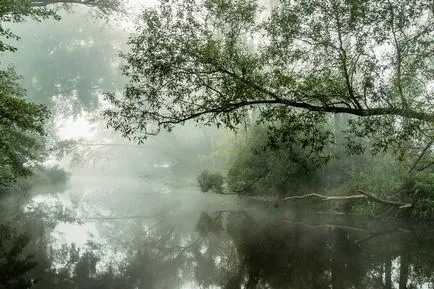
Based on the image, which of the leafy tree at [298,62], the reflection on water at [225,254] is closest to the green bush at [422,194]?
the reflection on water at [225,254]

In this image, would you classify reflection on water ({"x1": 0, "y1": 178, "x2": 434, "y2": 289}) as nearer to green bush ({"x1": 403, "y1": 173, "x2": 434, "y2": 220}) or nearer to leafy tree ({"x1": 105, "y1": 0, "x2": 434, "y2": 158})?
green bush ({"x1": 403, "y1": 173, "x2": 434, "y2": 220})

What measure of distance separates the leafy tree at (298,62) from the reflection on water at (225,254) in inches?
164

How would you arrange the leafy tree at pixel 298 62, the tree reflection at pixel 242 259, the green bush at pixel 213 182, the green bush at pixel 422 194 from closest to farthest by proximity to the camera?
the tree reflection at pixel 242 259, the leafy tree at pixel 298 62, the green bush at pixel 422 194, the green bush at pixel 213 182

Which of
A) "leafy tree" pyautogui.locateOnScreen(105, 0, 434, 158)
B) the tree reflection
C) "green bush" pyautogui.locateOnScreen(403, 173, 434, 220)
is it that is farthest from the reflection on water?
"leafy tree" pyautogui.locateOnScreen(105, 0, 434, 158)

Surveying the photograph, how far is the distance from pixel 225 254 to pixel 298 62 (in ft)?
23.3

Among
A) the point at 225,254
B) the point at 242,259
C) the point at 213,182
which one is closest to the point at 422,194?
the point at 225,254

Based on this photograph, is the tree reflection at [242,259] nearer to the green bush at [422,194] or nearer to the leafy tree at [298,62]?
the green bush at [422,194]

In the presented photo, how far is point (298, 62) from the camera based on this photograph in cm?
1495

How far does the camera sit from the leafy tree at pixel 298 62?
523 inches

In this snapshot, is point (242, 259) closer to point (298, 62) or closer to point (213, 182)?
point (298, 62)

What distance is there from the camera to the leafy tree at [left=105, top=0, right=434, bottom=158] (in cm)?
1330

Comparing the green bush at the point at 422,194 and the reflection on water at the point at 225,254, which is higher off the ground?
the green bush at the point at 422,194

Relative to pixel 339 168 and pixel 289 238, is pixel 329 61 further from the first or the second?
pixel 339 168

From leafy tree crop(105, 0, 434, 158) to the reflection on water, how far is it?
4.15 m
